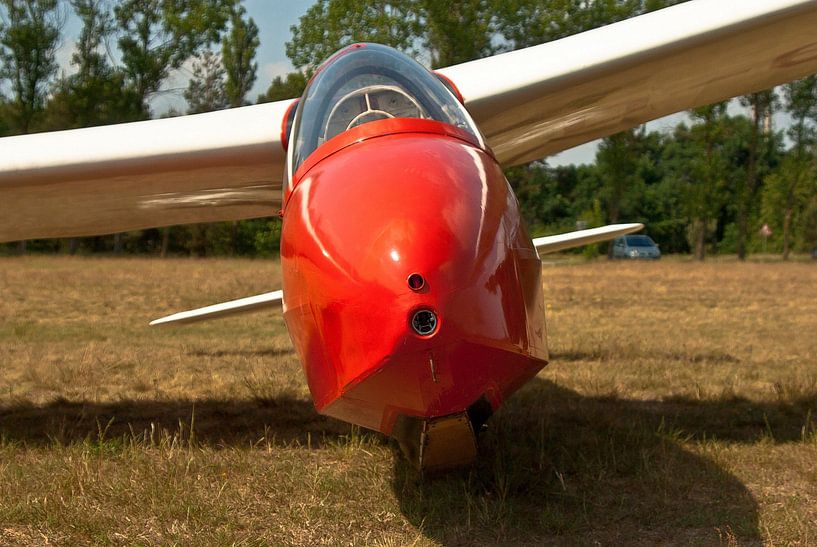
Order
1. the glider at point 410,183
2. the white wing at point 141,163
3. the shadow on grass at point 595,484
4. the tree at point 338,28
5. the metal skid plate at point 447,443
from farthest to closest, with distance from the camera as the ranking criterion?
the tree at point 338,28 → the white wing at point 141,163 → the shadow on grass at point 595,484 → the metal skid plate at point 447,443 → the glider at point 410,183

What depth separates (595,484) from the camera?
13.9 feet

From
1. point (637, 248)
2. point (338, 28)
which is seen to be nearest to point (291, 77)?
point (338, 28)

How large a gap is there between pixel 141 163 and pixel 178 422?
2.12m

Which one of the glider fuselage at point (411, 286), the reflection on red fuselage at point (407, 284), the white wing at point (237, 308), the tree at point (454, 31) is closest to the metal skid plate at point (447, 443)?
the glider fuselage at point (411, 286)

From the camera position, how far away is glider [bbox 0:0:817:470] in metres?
2.53

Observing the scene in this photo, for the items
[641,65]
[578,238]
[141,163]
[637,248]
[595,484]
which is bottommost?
[637,248]

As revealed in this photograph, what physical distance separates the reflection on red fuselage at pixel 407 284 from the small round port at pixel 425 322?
21 millimetres

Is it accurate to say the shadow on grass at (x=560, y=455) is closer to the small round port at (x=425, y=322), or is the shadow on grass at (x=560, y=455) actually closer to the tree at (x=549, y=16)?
the small round port at (x=425, y=322)

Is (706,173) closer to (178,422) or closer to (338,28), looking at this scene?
(338,28)

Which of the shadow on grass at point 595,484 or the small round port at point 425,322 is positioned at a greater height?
the small round port at point 425,322

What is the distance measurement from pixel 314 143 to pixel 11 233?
4.03 m

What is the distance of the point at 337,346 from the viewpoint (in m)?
2.68

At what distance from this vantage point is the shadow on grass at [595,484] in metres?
3.58

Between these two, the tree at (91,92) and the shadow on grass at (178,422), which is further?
the tree at (91,92)
